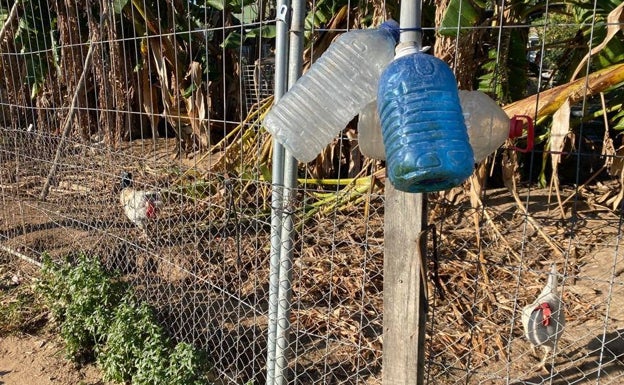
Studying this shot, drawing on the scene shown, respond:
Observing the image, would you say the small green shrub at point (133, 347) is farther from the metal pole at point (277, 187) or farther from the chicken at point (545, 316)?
the chicken at point (545, 316)

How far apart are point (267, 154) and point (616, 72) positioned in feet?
10.5

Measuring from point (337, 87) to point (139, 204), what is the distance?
2.60 meters

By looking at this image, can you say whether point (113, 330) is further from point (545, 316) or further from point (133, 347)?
point (545, 316)

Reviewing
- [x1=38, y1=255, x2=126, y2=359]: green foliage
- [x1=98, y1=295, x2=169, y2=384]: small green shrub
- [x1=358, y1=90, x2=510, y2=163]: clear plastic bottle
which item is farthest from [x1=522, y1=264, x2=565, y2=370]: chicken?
[x1=38, y1=255, x2=126, y2=359]: green foliage

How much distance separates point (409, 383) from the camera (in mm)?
2025

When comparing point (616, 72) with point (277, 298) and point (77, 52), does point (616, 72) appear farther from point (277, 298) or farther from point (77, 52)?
point (77, 52)

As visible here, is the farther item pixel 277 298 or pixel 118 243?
pixel 118 243

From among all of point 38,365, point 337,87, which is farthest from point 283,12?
point 38,365

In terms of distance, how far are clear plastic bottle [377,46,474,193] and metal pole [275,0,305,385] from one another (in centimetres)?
83

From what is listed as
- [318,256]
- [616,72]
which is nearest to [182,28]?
[318,256]

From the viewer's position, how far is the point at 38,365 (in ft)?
12.0

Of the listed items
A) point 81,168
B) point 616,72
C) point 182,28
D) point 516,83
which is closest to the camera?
point 616,72

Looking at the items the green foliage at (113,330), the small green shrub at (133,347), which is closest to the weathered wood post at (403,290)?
the green foliage at (113,330)

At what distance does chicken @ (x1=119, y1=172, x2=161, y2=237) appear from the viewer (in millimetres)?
3910
